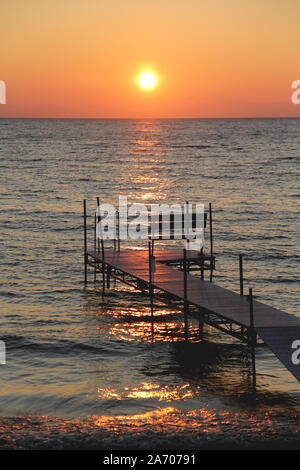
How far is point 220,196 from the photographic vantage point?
2442 inches

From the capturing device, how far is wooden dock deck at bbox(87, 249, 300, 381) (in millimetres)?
15875

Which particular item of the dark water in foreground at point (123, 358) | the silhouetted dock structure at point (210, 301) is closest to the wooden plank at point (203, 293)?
the silhouetted dock structure at point (210, 301)

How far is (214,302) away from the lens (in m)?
18.8

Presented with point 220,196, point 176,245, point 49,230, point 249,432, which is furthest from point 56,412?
point 220,196

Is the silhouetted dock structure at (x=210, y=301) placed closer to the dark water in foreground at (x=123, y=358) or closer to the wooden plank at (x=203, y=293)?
the wooden plank at (x=203, y=293)

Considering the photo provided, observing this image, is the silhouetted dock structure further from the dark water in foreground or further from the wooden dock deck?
the dark water in foreground

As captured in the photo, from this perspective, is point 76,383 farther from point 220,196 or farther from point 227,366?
point 220,196

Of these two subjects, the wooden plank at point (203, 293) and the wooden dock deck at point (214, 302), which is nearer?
the wooden dock deck at point (214, 302)

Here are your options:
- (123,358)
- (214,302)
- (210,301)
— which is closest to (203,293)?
(210,301)

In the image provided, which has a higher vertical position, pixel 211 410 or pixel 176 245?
pixel 176 245

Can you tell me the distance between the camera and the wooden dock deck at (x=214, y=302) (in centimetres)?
1588

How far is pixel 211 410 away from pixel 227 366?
3359 mm

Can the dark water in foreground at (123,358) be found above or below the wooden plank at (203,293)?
below
